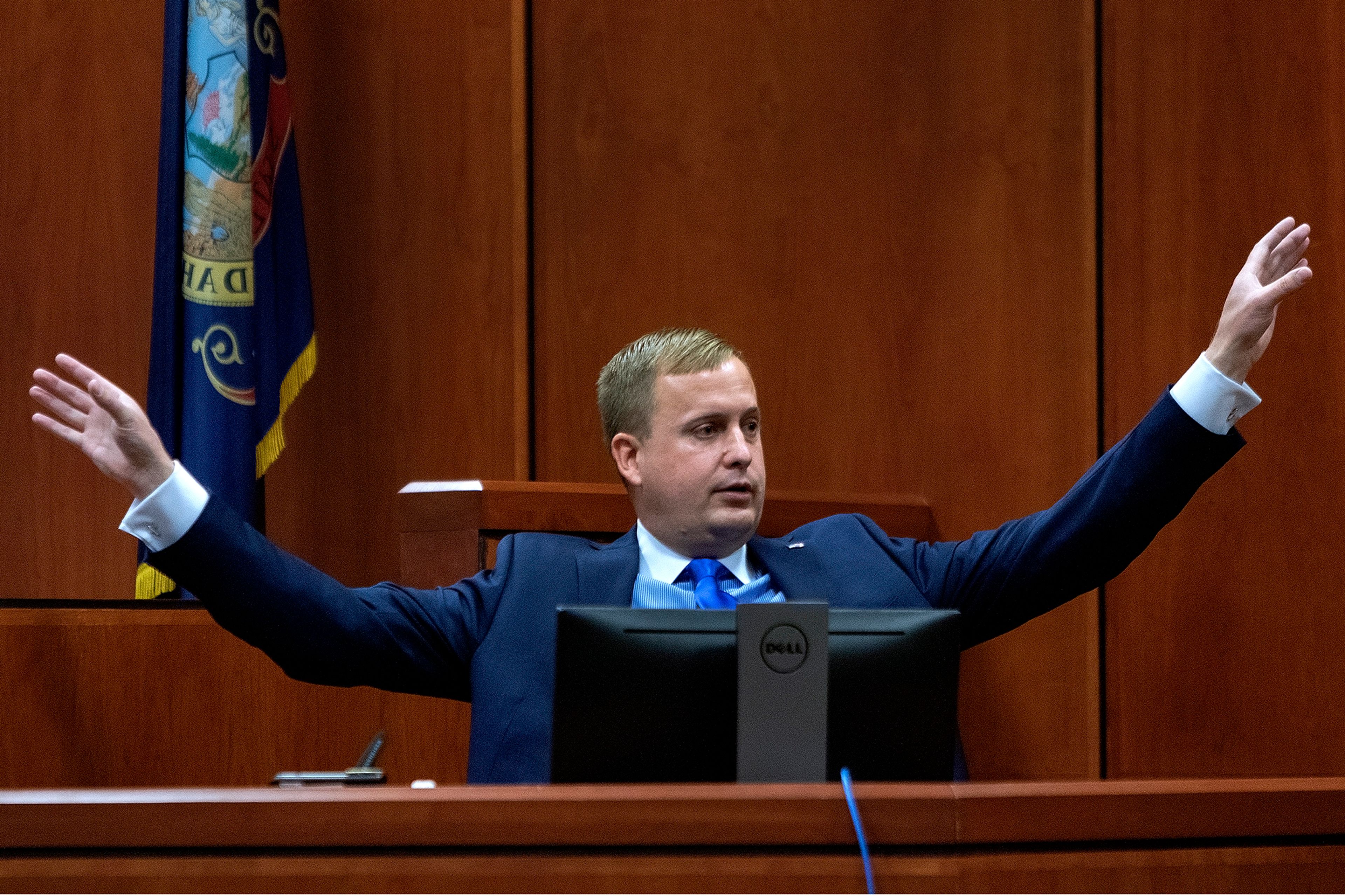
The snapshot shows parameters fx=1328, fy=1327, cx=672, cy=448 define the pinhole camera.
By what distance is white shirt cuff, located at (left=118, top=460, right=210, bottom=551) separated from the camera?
169cm

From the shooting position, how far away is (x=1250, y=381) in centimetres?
326

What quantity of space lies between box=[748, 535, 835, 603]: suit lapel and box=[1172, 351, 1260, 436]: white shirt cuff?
0.60m

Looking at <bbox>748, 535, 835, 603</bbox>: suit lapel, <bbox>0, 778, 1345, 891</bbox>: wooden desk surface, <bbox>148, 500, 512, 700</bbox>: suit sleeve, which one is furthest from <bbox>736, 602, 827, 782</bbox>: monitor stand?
<bbox>148, 500, 512, 700</bbox>: suit sleeve

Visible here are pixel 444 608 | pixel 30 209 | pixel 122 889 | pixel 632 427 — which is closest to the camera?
pixel 122 889

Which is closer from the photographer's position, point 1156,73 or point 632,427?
point 632,427

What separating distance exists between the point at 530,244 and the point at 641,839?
2.55 meters

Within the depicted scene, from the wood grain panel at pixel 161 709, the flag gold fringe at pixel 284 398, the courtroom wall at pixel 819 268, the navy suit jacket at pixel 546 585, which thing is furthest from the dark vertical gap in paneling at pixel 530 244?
the navy suit jacket at pixel 546 585

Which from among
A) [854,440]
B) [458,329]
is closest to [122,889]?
[458,329]

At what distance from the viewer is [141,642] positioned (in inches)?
113

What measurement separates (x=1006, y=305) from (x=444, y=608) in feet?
6.63

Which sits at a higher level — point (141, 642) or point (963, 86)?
point (963, 86)

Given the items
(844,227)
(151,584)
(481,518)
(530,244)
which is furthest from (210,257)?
(844,227)

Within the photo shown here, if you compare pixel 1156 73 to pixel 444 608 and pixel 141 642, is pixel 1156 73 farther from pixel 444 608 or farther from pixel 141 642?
pixel 141 642

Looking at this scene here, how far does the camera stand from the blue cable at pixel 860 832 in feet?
3.78
